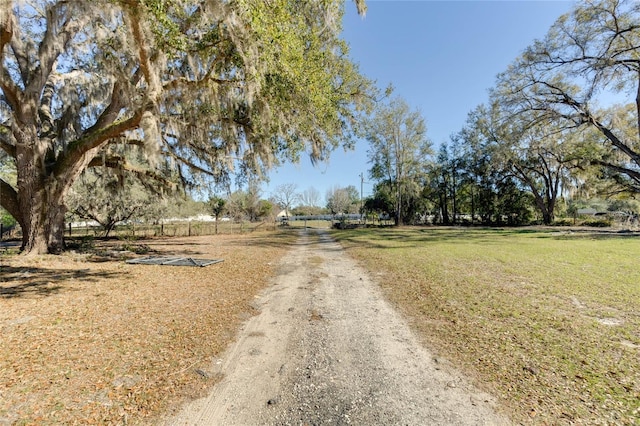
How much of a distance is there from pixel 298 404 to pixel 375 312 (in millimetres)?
2401

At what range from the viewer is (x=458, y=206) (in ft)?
128

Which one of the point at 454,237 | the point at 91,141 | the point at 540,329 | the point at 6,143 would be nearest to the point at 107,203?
the point at 6,143

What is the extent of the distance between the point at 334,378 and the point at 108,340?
8.74 feet

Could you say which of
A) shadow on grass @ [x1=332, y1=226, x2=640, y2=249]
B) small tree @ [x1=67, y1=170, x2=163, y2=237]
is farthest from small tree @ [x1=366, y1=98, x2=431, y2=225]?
small tree @ [x1=67, y1=170, x2=163, y2=237]

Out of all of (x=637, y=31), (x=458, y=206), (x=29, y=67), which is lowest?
(x=458, y=206)

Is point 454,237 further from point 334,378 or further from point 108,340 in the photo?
point 108,340

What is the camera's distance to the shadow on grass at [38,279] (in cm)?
491

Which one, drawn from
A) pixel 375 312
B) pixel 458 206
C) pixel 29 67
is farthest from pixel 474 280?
pixel 458 206

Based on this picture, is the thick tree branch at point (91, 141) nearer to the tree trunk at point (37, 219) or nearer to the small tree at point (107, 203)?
the tree trunk at point (37, 219)

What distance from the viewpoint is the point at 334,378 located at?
2.56 metres

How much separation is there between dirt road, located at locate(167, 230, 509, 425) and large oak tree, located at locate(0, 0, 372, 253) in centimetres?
440

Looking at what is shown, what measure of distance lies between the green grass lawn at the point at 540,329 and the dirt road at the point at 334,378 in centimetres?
35

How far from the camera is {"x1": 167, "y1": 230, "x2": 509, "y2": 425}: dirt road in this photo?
6.77 feet

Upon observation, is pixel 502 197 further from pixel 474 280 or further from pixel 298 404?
pixel 298 404
